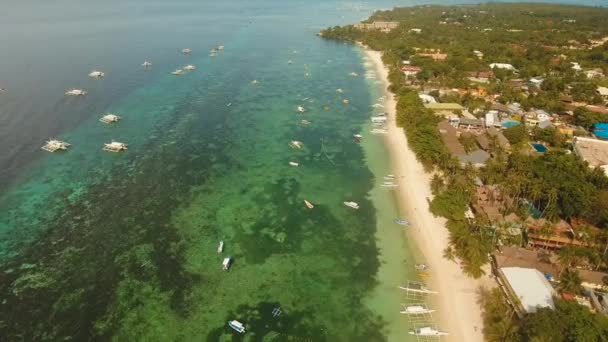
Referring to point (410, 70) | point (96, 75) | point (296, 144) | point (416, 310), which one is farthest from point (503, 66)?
point (96, 75)

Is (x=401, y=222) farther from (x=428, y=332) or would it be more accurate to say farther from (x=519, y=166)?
(x=519, y=166)

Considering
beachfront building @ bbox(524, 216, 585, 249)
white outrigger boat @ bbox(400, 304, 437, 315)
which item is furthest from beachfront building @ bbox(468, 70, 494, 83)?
white outrigger boat @ bbox(400, 304, 437, 315)

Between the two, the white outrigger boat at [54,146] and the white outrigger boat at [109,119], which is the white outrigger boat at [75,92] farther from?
the white outrigger boat at [54,146]

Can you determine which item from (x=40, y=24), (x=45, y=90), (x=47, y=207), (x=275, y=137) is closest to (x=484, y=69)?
(x=275, y=137)

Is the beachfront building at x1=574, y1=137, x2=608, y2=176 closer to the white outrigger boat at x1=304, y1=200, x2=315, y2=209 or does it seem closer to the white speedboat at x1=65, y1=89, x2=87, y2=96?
the white outrigger boat at x1=304, y1=200, x2=315, y2=209

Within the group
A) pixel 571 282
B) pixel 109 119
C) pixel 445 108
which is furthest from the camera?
pixel 109 119
